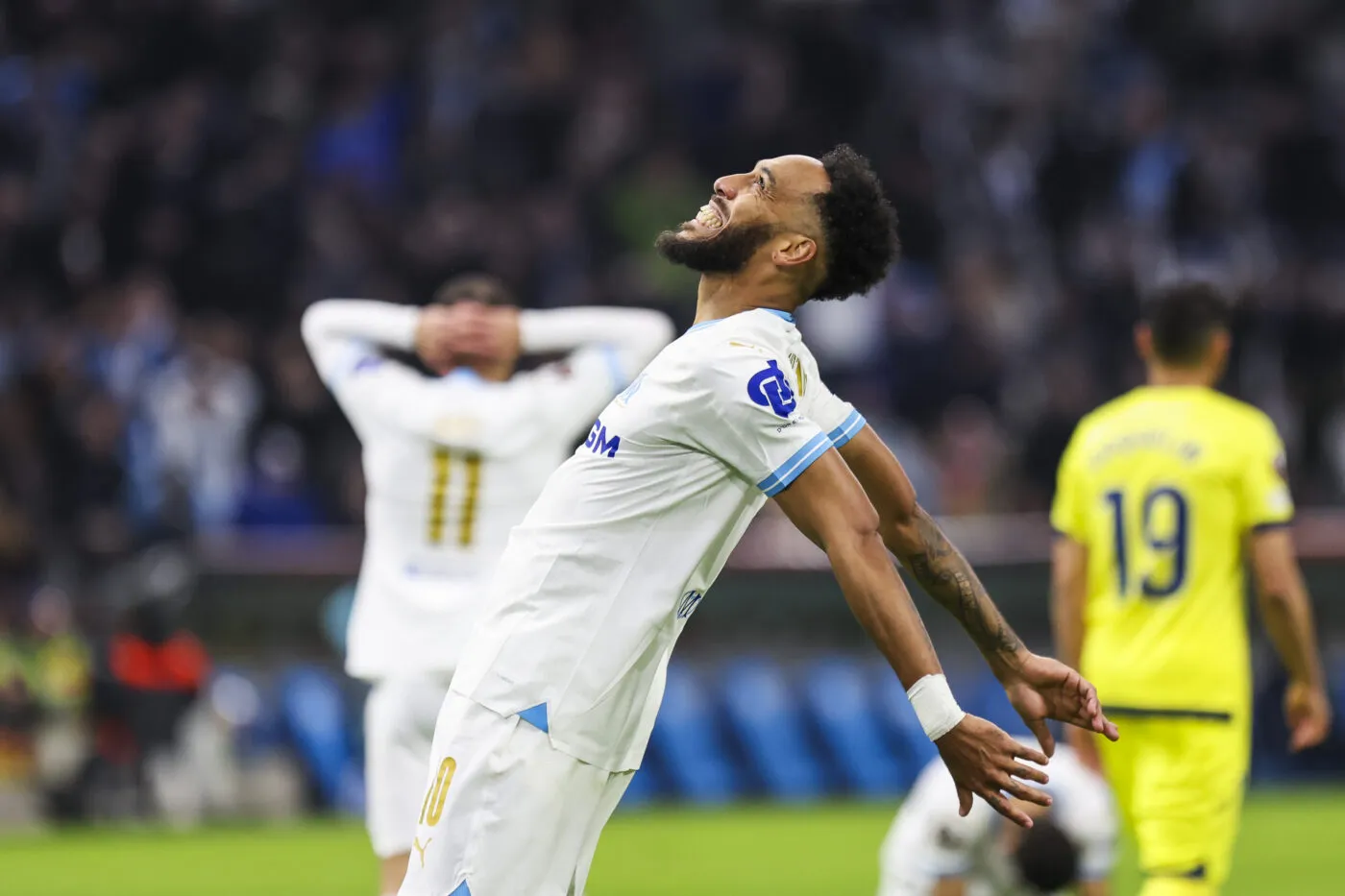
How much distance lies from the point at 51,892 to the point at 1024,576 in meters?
7.08

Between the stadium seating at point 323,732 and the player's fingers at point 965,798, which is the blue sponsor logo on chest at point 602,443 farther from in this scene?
the stadium seating at point 323,732

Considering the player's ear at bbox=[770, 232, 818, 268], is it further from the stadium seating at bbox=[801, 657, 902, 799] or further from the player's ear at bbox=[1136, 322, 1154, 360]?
the stadium seating at bbox=[801, 657, 902, 799]

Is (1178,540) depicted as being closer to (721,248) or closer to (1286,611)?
(1286,611)

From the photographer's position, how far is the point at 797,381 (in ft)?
14.5

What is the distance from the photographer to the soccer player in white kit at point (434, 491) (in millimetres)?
6945

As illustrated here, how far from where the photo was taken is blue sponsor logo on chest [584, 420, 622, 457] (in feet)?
14.4

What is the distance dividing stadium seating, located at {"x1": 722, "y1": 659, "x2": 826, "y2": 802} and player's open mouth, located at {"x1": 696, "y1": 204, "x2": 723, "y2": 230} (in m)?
9.73

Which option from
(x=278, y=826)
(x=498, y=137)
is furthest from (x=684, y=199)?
(x=278, y=826)

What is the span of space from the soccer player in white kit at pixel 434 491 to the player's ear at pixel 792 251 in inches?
109

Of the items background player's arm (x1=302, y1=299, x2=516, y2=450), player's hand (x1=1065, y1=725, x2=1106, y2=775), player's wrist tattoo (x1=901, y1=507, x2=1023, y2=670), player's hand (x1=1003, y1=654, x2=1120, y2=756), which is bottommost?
player's hand (x1=1065, y1=725, x2=1106, y2=775)

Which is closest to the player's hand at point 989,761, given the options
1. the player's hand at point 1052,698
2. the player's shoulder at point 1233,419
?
the player's hand at point 1052,698

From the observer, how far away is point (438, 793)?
173 inches

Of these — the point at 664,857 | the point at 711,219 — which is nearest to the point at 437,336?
the point at 711,219

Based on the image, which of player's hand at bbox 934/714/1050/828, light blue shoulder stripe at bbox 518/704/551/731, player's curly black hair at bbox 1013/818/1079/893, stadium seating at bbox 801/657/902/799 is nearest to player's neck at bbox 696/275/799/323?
light blue shoulder stripe at bbox 518/704/551/731
